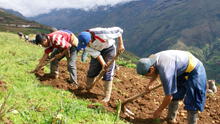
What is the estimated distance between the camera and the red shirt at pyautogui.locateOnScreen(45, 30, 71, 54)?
8641 mm

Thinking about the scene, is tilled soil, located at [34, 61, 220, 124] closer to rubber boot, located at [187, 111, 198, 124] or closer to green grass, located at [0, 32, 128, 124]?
green grass, located at [0, 32, 128, 124]

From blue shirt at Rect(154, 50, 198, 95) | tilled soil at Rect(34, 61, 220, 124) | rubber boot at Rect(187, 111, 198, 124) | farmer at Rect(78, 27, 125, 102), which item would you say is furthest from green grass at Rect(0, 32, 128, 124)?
rubber boot at Rect(187, 111, 198, 124)

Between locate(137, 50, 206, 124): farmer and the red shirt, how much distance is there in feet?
11.5

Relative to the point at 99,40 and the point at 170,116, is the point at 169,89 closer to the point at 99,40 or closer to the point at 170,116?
the point at 170,116

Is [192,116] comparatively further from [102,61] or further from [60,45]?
[60,45]

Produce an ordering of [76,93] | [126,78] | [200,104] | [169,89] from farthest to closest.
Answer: [126,78], [76,93], [200,104], [169,89]

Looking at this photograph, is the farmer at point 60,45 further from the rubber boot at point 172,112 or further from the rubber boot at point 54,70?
the rubber boot at point 172,112

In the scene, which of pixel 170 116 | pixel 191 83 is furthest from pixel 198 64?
pixel 170 116

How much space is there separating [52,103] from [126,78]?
603cm

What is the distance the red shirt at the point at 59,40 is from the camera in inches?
340

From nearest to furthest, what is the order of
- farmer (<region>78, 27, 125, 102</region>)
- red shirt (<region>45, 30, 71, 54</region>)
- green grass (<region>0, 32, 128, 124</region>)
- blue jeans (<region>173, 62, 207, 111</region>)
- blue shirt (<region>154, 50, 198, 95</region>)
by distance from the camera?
green grass (<region>0, 32, 128, 124</region>) < blue shirt (<region>154, 50, 198, 95</region>) < blue jeans (<region>173, 62, 207, 111</region>) < farmer (<region>78, 27, 125, 102</region>) < red shirt (<region>45, 30, 71, 54</region>)

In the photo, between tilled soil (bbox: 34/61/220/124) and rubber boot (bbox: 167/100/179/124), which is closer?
rubber boot (bbox: 167/100/179/124)

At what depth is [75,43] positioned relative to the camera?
9.25 meters

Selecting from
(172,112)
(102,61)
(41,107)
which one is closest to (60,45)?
(102,61)
